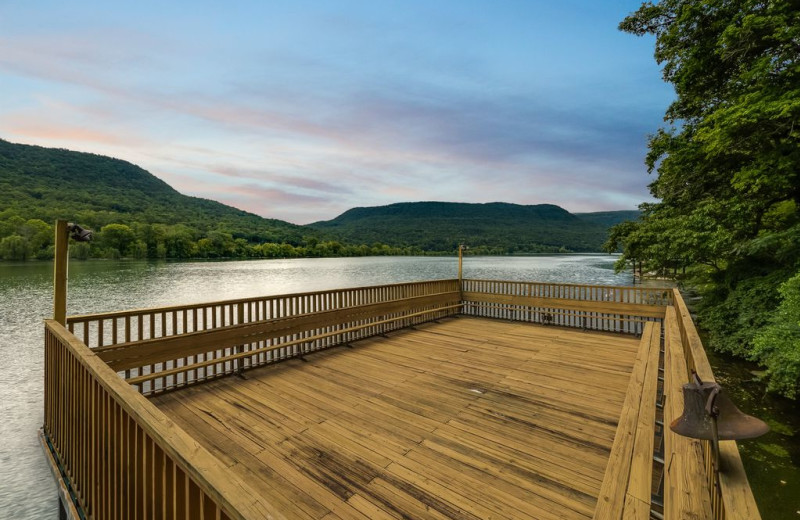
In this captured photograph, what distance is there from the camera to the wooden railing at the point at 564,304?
8.61 m

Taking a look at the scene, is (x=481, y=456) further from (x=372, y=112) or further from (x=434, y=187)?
(x=434, y=187)

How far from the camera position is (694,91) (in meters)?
11.0

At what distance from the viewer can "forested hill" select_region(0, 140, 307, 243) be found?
6009cm

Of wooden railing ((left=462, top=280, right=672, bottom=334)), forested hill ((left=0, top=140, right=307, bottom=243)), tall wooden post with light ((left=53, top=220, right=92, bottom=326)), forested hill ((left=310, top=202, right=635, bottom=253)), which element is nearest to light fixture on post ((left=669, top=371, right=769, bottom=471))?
tall wooden post with light ((left=53, top=220, right=92, bottom=326))

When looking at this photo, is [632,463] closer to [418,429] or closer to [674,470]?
[674,470]

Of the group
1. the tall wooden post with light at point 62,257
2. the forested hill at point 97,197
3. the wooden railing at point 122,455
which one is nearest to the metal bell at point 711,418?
the wooden railing at point 122,455

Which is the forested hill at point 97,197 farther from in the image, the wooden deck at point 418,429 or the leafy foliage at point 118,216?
the wooden deck at point 418,429

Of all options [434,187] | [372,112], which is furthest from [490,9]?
[434,187]

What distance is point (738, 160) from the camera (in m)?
10.7

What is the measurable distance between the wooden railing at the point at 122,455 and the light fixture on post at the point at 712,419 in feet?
4.84

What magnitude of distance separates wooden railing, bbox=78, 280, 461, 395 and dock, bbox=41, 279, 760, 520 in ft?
0.12

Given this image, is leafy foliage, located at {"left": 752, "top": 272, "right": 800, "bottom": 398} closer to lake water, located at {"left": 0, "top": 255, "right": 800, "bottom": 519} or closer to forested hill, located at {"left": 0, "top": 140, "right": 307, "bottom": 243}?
lake water, located at {"left": 0, "top": 255, "right": 800, "bottom": 519}

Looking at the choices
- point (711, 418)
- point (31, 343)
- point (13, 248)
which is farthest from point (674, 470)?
point (13, 248)

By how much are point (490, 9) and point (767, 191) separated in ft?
44.0
